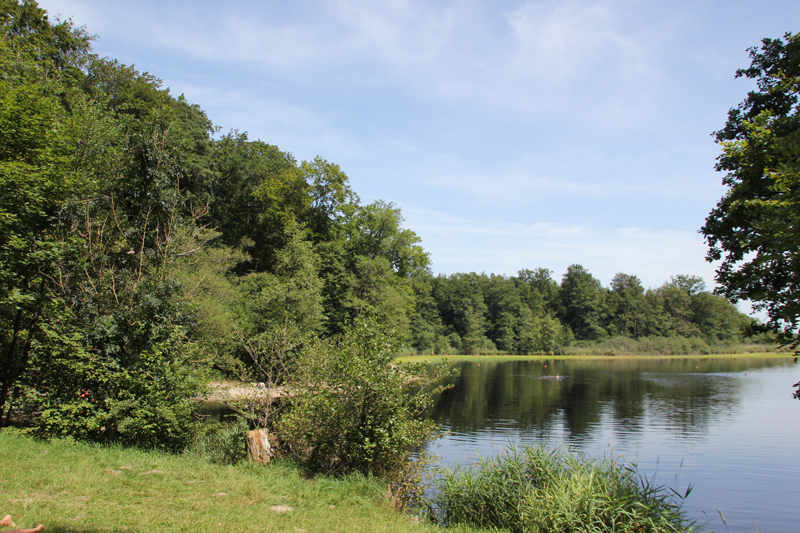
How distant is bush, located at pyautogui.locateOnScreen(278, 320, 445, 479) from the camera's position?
9539 millimetres

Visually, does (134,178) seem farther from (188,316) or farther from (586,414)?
(586,414)

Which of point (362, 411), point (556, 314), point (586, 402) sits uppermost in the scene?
point (556, 314)

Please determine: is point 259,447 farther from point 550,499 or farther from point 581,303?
point 581,303

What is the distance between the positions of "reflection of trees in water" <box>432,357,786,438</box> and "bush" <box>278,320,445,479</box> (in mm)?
11929

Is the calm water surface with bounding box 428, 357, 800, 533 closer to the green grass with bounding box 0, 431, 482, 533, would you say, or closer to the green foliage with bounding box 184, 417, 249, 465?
the green grass with bounding box 0, 431, 482, 533

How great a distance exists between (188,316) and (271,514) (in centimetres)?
654

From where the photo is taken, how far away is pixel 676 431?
71.1ft

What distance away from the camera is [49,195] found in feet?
37.6

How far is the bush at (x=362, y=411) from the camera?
954cm

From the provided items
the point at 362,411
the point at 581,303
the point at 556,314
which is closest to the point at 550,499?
the point at 362,411

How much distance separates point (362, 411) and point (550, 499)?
393cm

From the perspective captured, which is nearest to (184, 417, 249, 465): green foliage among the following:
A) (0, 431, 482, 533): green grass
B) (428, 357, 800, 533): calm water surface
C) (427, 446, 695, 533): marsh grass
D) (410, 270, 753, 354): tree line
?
(0, 431, 482, 533): green grass

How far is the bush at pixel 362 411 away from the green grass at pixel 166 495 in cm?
72

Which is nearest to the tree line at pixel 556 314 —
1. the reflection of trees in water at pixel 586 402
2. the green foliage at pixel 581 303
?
the green foliage at pixel 581 303
